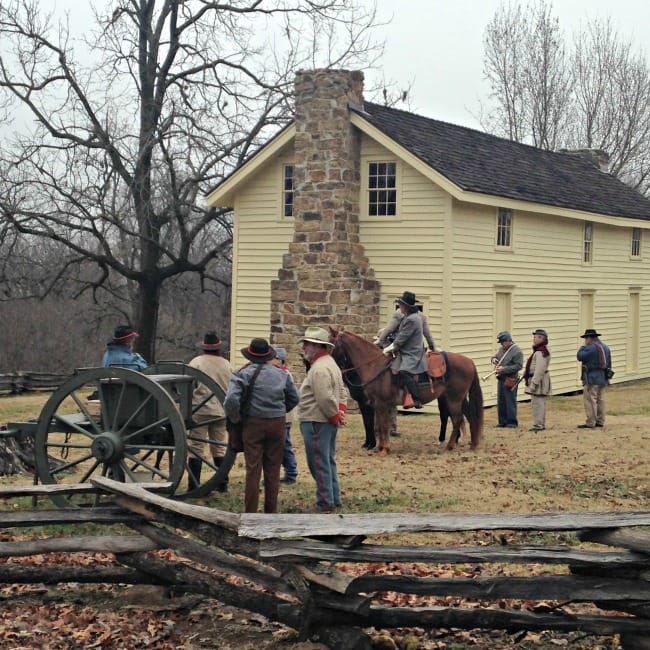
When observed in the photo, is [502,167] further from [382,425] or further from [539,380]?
[382,425]

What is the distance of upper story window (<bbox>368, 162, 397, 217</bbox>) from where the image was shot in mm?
23203

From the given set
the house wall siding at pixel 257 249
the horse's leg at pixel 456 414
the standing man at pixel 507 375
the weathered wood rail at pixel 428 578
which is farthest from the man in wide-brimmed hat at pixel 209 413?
the house wall siding at pixel 257 249

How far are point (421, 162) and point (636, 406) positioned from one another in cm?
810

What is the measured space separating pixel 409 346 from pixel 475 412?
5.51 ft

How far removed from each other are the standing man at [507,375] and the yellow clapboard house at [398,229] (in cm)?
299

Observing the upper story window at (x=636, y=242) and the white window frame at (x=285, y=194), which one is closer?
the white window frame at (x=285, y=194)

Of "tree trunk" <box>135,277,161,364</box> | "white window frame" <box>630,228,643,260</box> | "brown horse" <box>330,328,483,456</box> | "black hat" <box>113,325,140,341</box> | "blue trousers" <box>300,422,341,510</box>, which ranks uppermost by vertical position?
"white window frame" <box>630,228,643,260</box>

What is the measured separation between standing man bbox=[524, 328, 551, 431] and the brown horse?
2.42m

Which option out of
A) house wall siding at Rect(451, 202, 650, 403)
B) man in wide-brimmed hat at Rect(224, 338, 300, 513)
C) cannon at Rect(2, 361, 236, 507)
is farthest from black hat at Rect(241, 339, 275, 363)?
house wall siding at Rect(451, 202, 650, 403)

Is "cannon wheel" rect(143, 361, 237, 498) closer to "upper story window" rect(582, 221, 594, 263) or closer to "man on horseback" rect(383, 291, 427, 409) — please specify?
"man on horseback" rect(383, 291, 427, 409)

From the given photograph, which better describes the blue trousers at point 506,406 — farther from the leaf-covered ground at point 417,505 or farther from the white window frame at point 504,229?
the white window frame at point 504,229

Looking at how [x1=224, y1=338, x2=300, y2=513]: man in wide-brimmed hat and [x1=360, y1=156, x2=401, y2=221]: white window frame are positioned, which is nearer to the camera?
[x1=224, y1=338, x2=300, y2=513]: man in wide-brimmed hat

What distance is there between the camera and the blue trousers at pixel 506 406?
19.5 meters

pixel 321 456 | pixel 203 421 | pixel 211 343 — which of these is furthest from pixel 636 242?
pixel 203 421
